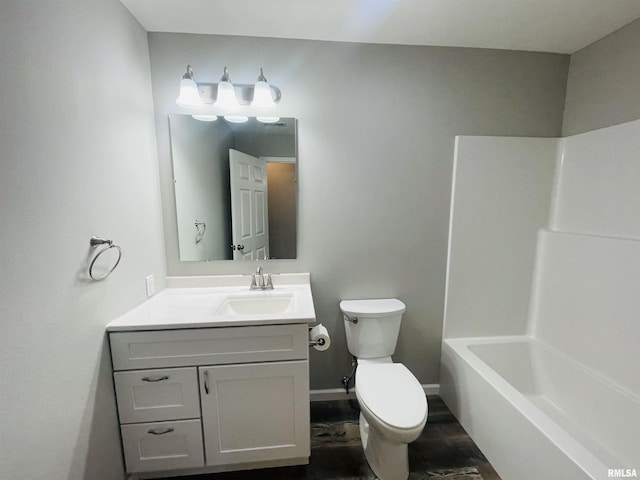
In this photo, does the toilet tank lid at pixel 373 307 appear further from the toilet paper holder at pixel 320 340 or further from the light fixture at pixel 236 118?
the light fixture at pixel 236 118

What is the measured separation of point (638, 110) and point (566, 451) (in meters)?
1.68

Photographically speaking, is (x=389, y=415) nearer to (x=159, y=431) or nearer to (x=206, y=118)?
(x=159, y=431)

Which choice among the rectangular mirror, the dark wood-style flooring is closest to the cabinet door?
the dark wood-style flooring

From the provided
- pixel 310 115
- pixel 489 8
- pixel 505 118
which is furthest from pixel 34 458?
pixel 505 118

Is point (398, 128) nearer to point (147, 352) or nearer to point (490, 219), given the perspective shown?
point (490, 219)

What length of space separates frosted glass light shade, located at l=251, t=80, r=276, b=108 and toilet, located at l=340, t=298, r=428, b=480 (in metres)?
1.27

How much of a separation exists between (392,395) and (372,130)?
1.49m

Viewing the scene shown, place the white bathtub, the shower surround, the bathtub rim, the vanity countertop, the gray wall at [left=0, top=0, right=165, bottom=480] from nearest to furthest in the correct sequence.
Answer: the gray wall at [left=0, top=0, right=165, bottom=480]
the bathtub rim
the white bathtub
the vanity countertop
the shower surround

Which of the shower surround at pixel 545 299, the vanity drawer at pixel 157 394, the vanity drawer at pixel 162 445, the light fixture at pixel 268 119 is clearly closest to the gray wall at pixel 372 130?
the light fixture at pixel 268 119

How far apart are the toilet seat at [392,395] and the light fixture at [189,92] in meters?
1.71

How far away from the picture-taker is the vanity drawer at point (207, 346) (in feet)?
4.08

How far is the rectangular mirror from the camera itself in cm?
168

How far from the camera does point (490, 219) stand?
1.83 meters

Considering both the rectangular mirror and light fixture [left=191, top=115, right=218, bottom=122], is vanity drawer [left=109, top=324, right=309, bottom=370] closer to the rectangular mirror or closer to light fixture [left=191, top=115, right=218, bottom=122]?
the rectangular mirror
